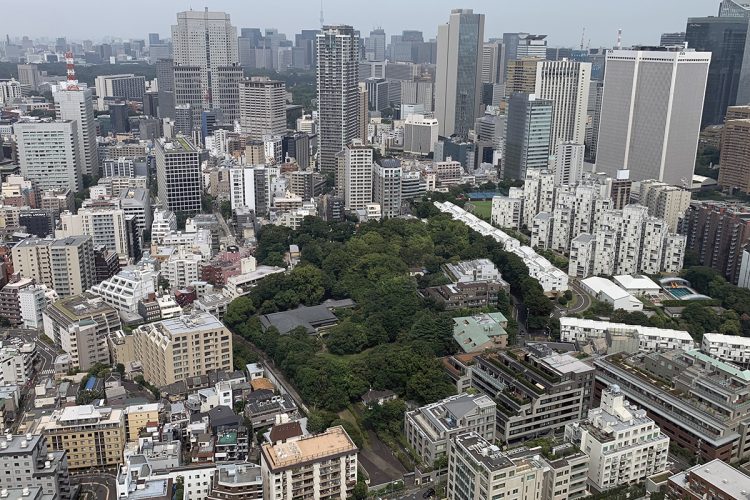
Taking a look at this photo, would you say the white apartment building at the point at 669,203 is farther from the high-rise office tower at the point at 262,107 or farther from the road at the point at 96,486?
the high-rise office tower at the point at 262,107

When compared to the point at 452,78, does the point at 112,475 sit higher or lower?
lower

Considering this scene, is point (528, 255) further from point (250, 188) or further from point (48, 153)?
point (48, 153)

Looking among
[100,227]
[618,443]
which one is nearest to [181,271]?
[100,227]

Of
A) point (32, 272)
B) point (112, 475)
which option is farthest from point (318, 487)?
point (32, 272)

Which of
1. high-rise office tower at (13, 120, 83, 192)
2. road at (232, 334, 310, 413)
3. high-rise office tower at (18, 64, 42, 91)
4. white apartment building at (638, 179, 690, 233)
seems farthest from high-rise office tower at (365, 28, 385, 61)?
road at (232, 334, 310, 413)

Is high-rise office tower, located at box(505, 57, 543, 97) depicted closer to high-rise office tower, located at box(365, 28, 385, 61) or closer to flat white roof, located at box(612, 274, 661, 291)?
flat white roof, located at box(612, 274, 661, 291)

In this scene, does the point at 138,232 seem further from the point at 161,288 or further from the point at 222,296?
the point at 222,296
